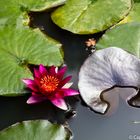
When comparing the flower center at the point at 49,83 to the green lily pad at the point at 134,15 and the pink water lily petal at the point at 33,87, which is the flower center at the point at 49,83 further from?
the green lily pad at the point at 134,15

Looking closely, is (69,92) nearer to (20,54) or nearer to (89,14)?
(20,54)

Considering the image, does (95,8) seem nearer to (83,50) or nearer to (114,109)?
(83,50)

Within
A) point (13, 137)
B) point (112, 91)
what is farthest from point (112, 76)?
point (13, 137)

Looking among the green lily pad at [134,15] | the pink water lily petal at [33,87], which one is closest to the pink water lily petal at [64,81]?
the pink water lily petal at [33,87]

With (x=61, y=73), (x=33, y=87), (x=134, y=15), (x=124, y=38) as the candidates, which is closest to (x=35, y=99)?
(x=33, y=87)

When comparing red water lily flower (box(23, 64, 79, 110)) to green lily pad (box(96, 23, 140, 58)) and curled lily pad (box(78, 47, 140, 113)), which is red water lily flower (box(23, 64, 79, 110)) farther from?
green lily pad (box(96, 23, 140, 58))
